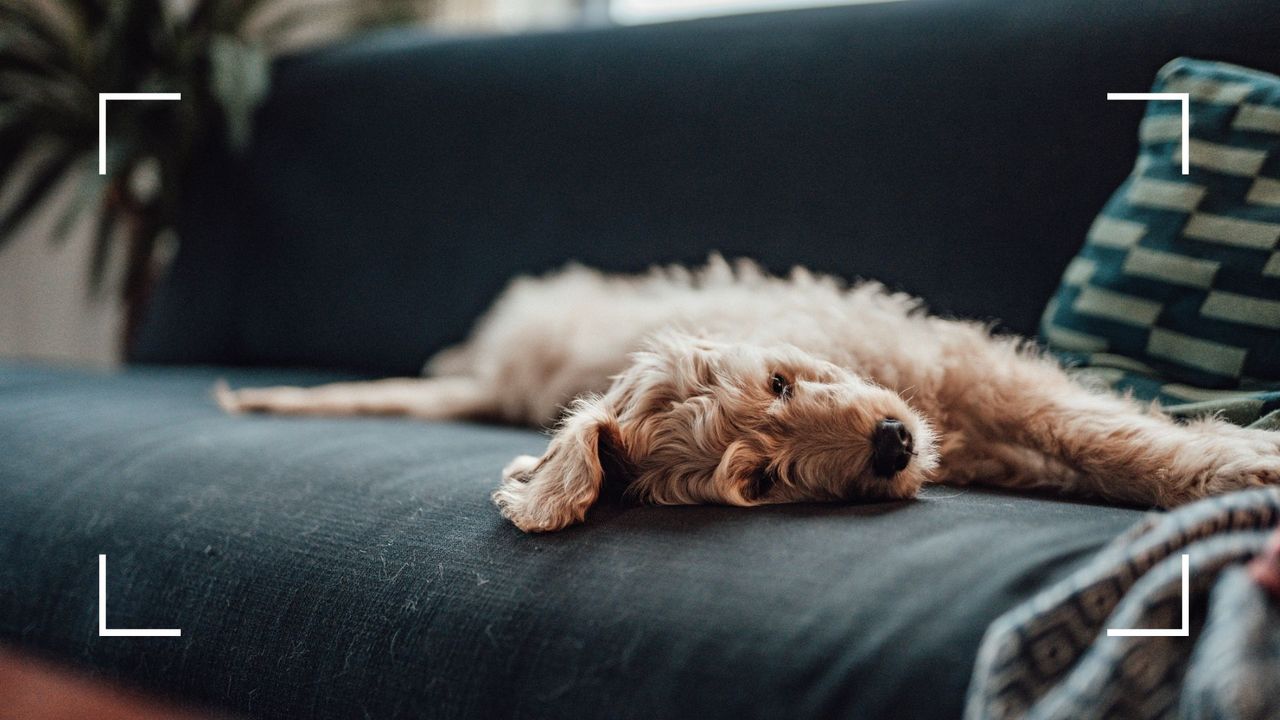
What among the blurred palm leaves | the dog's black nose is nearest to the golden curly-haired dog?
the dog's black nose

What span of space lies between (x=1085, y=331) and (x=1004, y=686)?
0.77 meters

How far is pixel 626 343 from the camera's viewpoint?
5.52 feet

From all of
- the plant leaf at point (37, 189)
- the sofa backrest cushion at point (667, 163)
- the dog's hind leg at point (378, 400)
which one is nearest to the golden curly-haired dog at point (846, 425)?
the sofa backrest cushion at point (667, 163)

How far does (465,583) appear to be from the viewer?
1.03m

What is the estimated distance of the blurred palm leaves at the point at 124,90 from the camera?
108 inches

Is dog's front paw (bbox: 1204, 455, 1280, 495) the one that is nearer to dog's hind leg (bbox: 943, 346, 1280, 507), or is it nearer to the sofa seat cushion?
dog's hind leg (bbox: 943, 346, 1280, 507)

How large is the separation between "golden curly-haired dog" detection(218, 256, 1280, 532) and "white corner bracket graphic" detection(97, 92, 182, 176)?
187 cm

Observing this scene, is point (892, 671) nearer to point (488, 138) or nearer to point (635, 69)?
point (635, 69)

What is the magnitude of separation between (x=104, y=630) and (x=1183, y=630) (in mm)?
1203

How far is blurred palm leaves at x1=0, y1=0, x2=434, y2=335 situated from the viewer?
108 inches

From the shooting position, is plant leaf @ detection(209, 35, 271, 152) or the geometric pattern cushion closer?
the geometric pattern cushion

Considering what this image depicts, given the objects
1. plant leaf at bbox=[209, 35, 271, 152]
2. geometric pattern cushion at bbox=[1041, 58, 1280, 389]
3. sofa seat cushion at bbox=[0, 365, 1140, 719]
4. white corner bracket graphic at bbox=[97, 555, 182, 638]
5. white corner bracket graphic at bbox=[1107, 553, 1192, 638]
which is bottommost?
white corner bracket graphic at bbox=[97, 555, 182, 638]

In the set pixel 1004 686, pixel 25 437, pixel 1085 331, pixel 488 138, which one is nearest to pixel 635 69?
pixel 488 138

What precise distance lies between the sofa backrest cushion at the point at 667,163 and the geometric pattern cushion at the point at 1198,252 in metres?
0.26
